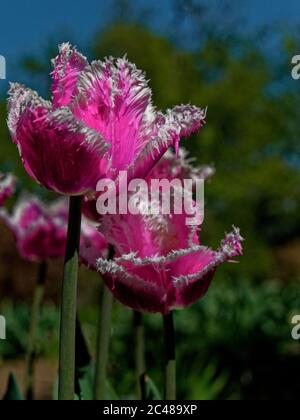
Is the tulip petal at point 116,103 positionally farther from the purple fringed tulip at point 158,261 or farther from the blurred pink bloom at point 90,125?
the purple fringed tulip at point 158,261

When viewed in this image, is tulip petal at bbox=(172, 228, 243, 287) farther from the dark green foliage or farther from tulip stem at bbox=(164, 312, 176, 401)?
the dark green foliage

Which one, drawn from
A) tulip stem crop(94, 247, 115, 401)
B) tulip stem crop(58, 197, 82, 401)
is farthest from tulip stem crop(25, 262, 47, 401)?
tulip stem crop(58, 197, 82, 401)

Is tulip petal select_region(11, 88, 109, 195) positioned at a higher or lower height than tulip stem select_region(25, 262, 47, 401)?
lower

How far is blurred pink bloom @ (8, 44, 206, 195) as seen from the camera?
80 cm

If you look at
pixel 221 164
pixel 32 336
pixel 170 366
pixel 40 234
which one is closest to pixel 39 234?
pixel 40 234

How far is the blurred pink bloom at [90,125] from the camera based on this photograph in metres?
0.80

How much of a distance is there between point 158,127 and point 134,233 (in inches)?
6.5

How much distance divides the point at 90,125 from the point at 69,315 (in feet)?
0.74

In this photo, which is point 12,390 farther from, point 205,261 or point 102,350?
point 205,261

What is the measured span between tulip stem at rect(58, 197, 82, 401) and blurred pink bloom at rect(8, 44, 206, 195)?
2.4 inches

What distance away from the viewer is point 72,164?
82cm

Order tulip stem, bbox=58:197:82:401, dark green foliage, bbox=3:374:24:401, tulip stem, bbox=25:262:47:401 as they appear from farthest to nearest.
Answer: tulip stem, bbox=25:262:47:401 < dark green foliage, bbox=3:374:24:401 < tulip stem, bbox=58:197:82:401

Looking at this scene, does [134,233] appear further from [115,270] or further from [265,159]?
[265,159]
